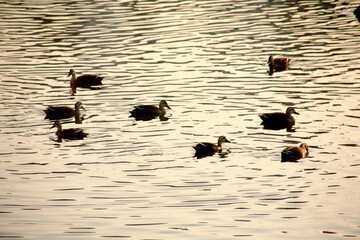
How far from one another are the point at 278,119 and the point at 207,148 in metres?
3.61

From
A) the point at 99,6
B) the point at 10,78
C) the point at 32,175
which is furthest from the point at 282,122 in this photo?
the point at 99,6

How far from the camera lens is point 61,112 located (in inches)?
958

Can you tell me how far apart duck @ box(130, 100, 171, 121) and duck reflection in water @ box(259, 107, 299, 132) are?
11.8ft

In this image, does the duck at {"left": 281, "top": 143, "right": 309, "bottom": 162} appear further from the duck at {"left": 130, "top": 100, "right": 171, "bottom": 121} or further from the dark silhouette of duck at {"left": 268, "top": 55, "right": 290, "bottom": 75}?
the dark silhouette of duck at {"left": 268, "top": 55, "right": 290, "bottom": 75}

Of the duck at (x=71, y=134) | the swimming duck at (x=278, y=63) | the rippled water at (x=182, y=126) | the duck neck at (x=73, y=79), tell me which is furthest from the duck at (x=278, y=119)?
the duck neck at (x=73, y=79)

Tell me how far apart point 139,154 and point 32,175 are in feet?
10.2

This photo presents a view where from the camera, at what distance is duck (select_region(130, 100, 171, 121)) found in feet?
78.5

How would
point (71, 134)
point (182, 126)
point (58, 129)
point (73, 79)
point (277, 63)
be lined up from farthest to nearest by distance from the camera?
point (277, 63) → point (73, 79) → point (182, 126) → point (58, 129) → point (71, 134)

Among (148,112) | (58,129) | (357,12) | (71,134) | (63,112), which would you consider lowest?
(71,134)

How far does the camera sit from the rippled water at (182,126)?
605 inches

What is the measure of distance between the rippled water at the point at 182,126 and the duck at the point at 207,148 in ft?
0.88

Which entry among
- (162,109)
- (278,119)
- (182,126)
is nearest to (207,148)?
(182,126)

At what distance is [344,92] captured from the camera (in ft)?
84.1

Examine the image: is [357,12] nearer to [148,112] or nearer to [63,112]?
[148,112]
